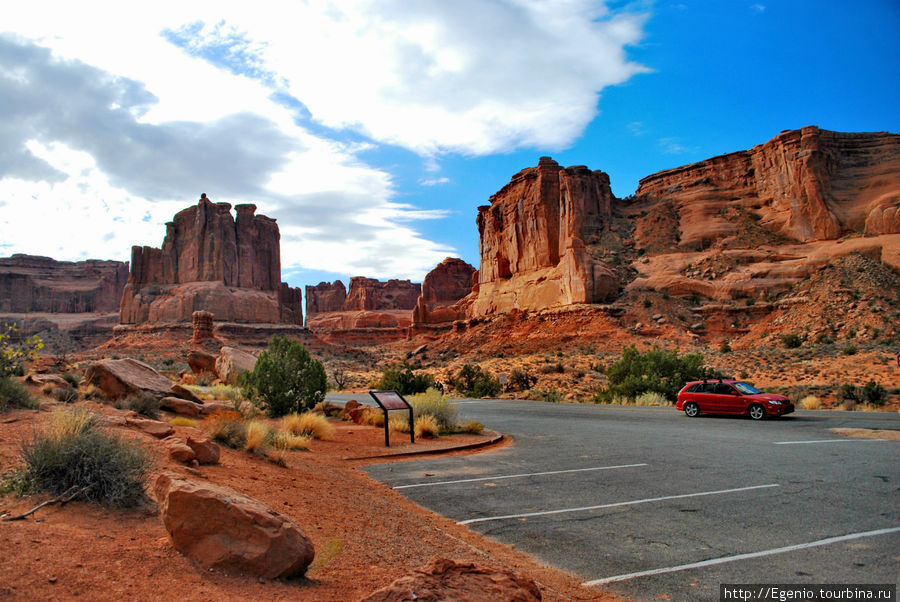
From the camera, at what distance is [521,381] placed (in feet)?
113

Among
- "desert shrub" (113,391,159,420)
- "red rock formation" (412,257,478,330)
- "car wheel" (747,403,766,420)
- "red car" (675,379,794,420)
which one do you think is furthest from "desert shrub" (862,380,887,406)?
"red rock formation" (412,257,478,330)

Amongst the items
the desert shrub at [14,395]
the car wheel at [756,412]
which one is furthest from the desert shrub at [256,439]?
the car wheel at [756,412]

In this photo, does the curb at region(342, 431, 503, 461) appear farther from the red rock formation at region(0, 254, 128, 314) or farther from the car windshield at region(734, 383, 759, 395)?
the red rock formation at region(0, 254, 128, 314)

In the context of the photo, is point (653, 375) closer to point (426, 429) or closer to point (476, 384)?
point (476, 384)

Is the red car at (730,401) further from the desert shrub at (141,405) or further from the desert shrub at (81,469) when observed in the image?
the desert shrub at (81,469)

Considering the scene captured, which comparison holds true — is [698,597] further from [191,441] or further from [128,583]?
[191,441]

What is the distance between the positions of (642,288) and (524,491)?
157 feet

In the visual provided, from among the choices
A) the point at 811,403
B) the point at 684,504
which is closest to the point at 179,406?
the point at 684,504

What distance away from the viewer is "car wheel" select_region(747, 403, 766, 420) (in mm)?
17578

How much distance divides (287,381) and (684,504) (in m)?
13.3

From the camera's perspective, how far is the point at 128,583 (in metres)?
3.76

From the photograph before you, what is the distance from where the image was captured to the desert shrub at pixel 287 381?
704 inches

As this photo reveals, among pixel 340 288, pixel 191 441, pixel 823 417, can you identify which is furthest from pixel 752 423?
pixel 340 288

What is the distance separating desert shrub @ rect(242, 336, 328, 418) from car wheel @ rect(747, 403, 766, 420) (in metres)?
13.6
